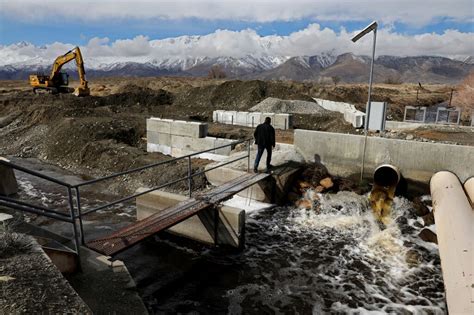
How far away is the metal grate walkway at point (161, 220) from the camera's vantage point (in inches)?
252

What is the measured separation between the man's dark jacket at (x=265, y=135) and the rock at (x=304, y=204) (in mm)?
2163

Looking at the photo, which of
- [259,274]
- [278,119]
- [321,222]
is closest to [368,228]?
[321,222]

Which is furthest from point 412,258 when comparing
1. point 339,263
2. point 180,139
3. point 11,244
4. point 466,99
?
point 466,99

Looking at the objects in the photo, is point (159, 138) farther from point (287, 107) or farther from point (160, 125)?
point (287, 107)

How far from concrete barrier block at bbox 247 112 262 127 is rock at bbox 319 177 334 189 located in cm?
1039

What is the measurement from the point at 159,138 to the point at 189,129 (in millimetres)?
2194

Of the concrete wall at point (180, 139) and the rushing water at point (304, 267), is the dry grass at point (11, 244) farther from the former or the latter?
the concrete wall at point (180, 139)

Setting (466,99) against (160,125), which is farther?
(466,99)

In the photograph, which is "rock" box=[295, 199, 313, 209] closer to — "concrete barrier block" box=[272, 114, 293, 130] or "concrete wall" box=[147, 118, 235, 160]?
"concrete wall" box=[147, 118, 235, 160]

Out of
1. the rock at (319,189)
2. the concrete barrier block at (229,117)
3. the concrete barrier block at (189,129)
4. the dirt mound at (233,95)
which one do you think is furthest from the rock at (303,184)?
the dirt mound at (233,95)

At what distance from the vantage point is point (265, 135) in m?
10.7

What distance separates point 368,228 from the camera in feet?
32.2

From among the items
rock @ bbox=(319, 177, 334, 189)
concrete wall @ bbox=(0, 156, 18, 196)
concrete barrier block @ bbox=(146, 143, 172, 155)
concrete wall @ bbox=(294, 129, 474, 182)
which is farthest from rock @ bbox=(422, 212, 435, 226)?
concrete wall @ bbox=(0, 156, 18, 196)

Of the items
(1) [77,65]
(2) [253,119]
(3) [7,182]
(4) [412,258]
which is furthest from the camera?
(1) [77,65]
